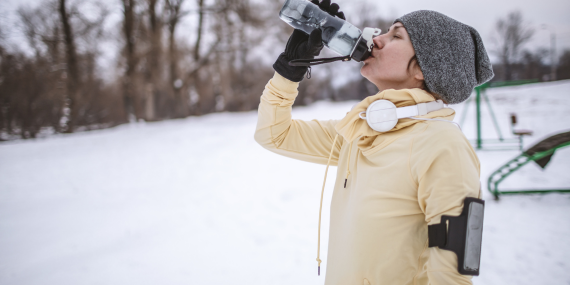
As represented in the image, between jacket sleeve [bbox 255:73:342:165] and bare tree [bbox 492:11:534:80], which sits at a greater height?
bare tree [bbox 492:11:534:80]

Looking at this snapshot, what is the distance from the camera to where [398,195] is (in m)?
0.93

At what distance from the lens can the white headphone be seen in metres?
0.96

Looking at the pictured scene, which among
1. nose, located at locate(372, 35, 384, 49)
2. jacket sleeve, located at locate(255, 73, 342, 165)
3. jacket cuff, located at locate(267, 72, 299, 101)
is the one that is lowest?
jacket sleeve, located at locate(255, 73, 342, 165)

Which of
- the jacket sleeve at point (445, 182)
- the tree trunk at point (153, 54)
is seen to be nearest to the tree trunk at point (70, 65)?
the tree trunk at point (153, 54)

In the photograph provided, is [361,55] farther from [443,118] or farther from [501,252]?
[501,252]

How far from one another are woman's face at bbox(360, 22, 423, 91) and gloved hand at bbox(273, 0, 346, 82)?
0.79 feet

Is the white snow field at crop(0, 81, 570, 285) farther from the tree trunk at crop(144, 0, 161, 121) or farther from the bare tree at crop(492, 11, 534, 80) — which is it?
the bare tree at crop(492, 11, 534, 80)

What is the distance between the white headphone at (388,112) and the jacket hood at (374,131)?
0.02m

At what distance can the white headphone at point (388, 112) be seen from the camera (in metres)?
0.96

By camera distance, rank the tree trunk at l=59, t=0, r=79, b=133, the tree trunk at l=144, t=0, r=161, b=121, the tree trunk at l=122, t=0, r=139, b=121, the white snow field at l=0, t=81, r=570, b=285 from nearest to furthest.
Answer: the white snow field at l=0, t=81, r=570, b=285, the tree trunk at l=59, t=0, r=79, b=133, the tree trunk at l=122, t=0, r=139, b=121, the tree trunk at l=144, t=0, r=161, b=121

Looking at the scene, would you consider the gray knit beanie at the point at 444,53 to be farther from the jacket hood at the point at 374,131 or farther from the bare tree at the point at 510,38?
the bare tree at the point at 510,38

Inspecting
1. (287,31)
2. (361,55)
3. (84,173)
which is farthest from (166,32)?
(361,55)

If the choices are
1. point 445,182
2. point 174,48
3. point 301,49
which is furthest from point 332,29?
point 174,48

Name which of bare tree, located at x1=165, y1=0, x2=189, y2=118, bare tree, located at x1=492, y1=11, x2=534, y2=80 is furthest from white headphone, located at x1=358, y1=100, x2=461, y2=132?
bare tree, located at x1=492, y1=11, x2=534, y2=80
